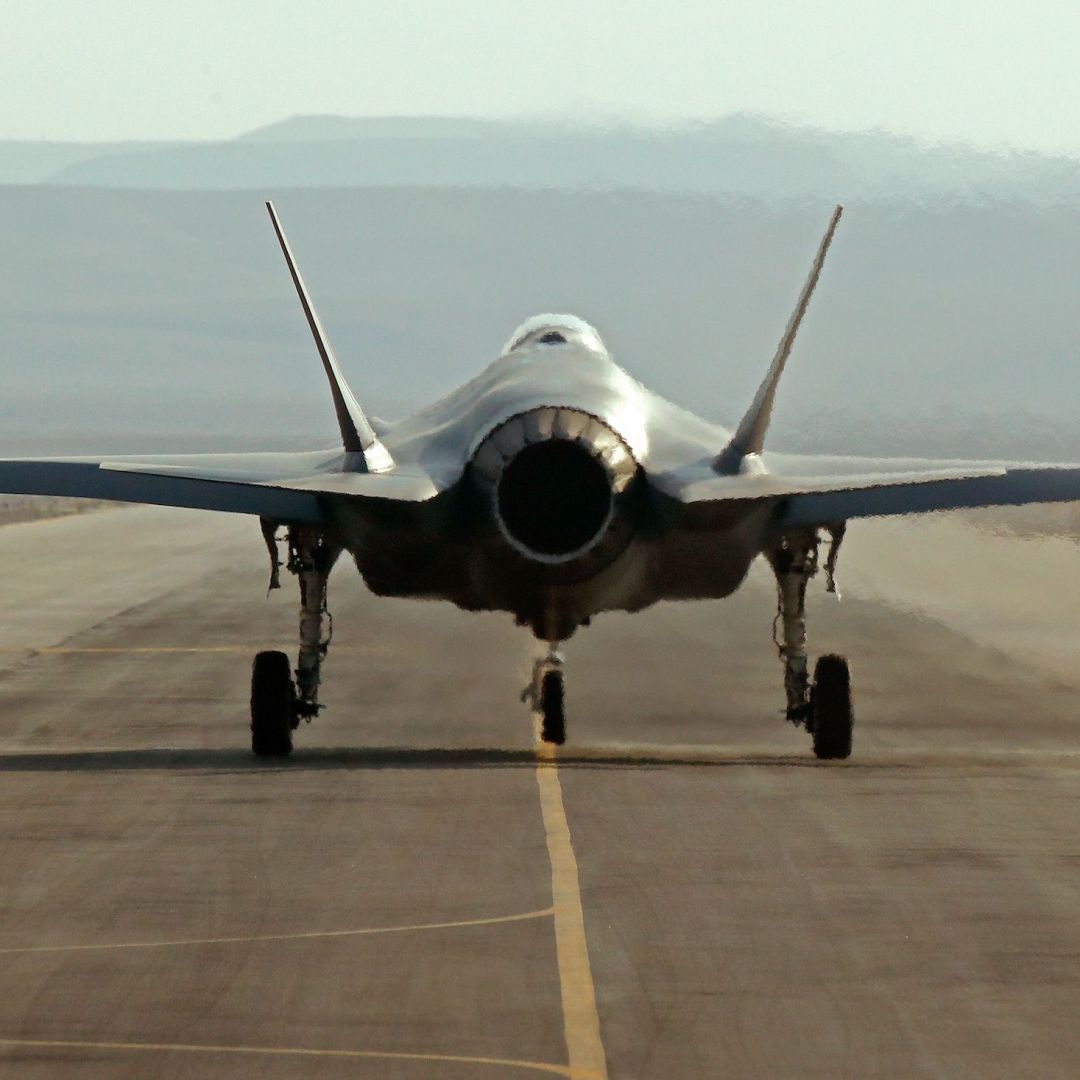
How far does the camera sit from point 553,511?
1678 cm

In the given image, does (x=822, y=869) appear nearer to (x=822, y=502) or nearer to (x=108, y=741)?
(x=822, y=502)

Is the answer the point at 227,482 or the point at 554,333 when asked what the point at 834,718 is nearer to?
the point at 554,333

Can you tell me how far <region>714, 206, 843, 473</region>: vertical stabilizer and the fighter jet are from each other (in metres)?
0.02

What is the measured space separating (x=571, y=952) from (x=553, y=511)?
6.00 metres

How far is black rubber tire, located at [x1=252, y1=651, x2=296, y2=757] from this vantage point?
18.2 metres

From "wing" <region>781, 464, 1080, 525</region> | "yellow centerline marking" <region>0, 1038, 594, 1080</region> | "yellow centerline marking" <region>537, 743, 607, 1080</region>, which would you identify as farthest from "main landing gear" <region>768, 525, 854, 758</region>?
"yellow centerline marking" <region>0, 1038, 594, 1080</region>

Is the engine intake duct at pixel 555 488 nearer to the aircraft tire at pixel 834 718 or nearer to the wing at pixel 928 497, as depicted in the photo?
the wing at pixel 928 497

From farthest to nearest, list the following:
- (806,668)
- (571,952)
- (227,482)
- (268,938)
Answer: (806,668), (227,482), (268,938), (571,952)

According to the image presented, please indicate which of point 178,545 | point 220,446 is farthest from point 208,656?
point 220,446

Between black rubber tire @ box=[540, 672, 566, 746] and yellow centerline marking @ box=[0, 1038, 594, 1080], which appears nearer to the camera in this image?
yellow centerline marking @ box=[0, 1038, 594, 1080]

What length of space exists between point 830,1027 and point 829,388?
86.4m

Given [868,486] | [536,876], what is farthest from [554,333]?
[536,876]

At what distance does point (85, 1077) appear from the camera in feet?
29.4

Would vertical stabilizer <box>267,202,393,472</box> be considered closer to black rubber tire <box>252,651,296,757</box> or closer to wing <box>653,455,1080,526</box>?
black rubber tire <box>252,651,296,757</box>
